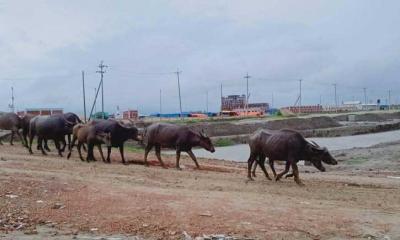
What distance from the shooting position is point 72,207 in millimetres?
13133

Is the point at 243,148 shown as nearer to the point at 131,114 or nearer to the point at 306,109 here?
the point at 131,114

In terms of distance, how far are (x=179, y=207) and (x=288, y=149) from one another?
739 cm

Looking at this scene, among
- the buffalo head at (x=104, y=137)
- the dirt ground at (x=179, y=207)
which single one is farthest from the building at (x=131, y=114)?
the dirt ground at (x=179, y=207)

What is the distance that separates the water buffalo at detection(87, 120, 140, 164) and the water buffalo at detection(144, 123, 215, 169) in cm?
83

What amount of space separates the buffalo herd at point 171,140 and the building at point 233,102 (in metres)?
119

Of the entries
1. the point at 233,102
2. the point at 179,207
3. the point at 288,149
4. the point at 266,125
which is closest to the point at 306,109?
the point at 233,102

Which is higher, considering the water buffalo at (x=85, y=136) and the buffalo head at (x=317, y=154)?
the water buffalo at (x=85, y=136)

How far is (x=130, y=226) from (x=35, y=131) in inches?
704

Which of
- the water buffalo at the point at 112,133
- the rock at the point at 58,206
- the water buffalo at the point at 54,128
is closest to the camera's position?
the rock at the point at 58,206

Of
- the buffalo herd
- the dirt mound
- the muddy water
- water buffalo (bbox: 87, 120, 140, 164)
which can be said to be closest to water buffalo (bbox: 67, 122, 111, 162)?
the buffalo herd

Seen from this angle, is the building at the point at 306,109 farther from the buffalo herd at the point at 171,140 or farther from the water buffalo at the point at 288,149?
the water buffalo at the point at 288,149

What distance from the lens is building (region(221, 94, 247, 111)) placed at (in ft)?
486

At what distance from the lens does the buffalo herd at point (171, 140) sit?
1973cm

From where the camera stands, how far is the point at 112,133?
25.1 metres
